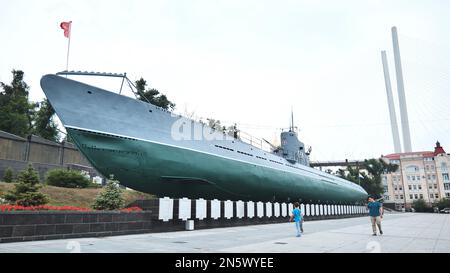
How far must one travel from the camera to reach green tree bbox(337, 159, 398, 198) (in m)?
84.1

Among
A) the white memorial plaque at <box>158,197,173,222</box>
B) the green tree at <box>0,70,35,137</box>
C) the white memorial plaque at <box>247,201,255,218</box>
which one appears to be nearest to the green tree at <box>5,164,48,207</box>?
the white memorial plaque at <box>158,197,173,222</box>

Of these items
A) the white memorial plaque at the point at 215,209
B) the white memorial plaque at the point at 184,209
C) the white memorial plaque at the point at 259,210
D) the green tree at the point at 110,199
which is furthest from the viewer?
the white memorial plaque at the point at 259,210

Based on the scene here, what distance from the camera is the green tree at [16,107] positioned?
4884cm

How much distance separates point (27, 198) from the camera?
43.7 feet

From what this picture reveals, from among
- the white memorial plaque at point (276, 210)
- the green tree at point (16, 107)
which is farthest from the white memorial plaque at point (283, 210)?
the green tree at point (16, 107)

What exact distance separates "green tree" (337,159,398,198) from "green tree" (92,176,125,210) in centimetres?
7536

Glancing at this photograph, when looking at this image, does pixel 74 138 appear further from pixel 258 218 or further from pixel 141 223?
pixel 258 218

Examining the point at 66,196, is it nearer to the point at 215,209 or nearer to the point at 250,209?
the point at 215,209

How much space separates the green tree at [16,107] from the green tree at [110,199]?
41591 millimetres

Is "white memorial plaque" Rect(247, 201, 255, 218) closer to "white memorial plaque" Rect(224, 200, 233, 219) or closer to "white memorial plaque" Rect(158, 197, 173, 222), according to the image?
"white memorial plaque" Rect(224, 200, 233, 219)

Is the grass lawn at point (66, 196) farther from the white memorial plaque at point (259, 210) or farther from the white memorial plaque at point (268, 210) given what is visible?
the white memorial plaque at point (268, 210)

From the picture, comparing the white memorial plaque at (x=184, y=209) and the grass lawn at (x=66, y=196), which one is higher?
the grass lawn at (x=66, y=196)

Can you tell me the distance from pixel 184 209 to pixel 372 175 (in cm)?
8631
